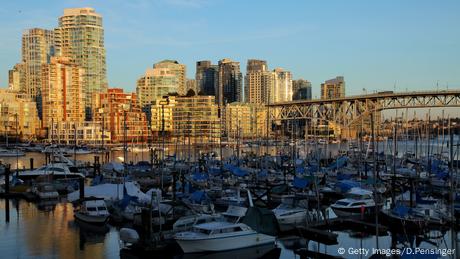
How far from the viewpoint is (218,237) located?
67.6ft

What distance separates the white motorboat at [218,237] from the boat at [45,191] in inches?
651

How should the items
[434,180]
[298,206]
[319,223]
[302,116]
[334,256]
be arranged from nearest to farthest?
[334,256], [319,223], [298,206], [434,180], [302,116]

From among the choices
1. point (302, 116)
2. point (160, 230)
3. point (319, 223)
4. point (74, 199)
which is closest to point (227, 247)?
point (160, 230)

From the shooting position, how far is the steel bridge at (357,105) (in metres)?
93.4

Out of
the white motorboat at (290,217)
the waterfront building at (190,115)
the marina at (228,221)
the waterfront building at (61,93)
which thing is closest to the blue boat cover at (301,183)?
the marina at (228,221)

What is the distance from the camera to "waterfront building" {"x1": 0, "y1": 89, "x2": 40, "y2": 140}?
152 m

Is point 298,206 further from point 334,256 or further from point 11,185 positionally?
point 11,185

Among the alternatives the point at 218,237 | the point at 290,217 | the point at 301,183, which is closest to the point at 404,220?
the point at 290,217

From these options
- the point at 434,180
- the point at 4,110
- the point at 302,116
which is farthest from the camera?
the point at 4,110

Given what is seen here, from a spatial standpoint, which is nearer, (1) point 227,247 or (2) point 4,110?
(1) point 227,247

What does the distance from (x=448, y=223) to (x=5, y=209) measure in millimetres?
22283

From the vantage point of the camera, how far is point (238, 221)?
74.6 ft

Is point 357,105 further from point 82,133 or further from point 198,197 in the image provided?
point 198,197

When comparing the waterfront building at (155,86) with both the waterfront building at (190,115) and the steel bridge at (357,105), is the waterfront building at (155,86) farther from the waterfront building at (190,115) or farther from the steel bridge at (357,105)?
the steel bridge at (357,105)
